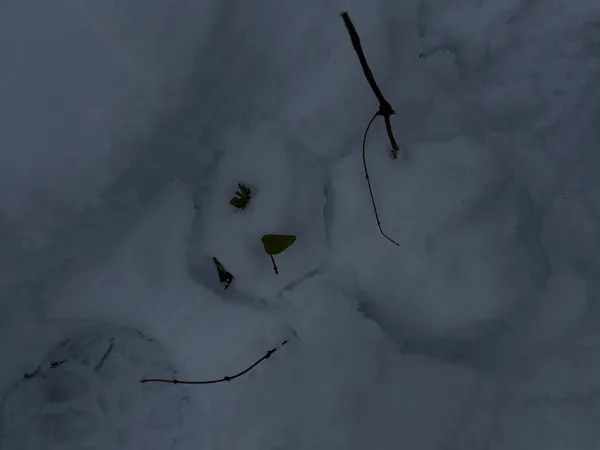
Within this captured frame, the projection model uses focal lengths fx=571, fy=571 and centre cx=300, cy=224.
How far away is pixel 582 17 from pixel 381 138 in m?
0.59

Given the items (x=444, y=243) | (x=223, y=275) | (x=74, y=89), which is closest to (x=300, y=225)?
(x=223, y=275)

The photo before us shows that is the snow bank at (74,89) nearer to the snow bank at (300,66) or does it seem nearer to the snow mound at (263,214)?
the snow bank at (300,66)

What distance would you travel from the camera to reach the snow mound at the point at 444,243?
1.44 meters

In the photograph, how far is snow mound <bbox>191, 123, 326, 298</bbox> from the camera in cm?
153

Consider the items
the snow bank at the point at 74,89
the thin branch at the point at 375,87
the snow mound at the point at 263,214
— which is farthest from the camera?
the snow mound at the point at 263,214

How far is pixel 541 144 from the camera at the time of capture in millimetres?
1469

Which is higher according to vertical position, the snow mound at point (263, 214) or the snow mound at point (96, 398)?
the snow mound at point (263, 214)

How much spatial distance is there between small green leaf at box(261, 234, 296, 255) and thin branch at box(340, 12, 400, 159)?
1.16 ft

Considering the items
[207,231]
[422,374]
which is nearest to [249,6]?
[207,231]

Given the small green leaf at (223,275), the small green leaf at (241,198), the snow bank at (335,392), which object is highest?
the small green leaf at (241,198)

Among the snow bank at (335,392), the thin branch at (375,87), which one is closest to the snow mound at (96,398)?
the snow bank at (335,392)

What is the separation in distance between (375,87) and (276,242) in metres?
0.47

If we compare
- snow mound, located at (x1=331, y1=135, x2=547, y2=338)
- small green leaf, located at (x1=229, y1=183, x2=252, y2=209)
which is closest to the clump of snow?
small green leaf, located at (x1=229, y1=183, x2=252, y2=209)

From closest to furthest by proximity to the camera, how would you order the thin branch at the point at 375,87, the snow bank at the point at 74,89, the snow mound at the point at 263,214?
the thin branch at the point at 375,87
the snow bank at the point at 74,89
the snow mound at the point at 263,214
